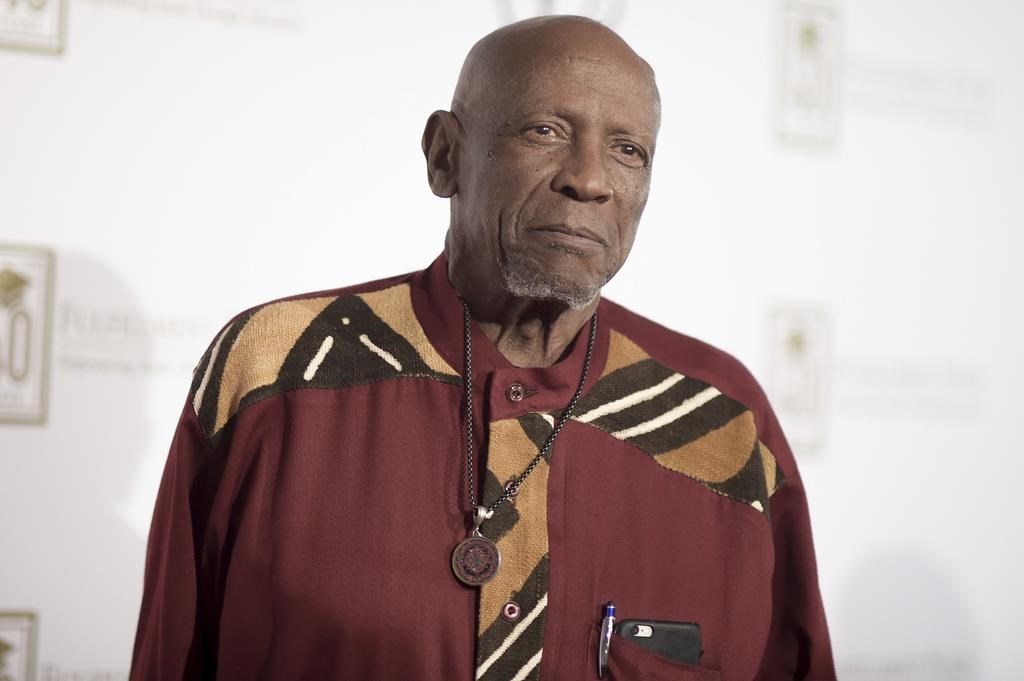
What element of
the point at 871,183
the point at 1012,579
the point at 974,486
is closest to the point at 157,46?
the point at 871,183

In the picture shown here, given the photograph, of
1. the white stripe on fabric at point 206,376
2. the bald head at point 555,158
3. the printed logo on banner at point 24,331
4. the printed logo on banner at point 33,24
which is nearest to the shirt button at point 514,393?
the bald head at point 555,158

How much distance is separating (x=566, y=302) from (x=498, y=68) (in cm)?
29

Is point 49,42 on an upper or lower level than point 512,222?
upper

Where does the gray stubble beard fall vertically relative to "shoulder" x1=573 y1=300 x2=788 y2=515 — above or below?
above

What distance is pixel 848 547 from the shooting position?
8.85ft

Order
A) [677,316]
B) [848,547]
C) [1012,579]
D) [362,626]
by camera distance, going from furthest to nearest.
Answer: [1012,579] < [848,547] < [677,316] < [362,626]

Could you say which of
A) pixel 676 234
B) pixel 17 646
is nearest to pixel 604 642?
pixel 17 646

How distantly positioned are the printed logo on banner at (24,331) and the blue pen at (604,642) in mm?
1180

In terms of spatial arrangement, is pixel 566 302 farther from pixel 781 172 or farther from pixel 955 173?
pixel 955 173

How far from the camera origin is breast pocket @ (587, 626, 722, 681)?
1.36 meters

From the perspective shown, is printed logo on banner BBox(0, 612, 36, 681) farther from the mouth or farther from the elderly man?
the mouth

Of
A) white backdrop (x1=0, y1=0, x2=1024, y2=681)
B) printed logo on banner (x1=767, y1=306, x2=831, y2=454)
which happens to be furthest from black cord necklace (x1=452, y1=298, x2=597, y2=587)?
printed logo on banner (x1=767, y1=306, x2=831, y2=454)

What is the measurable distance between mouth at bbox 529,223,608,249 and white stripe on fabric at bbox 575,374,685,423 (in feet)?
0.74

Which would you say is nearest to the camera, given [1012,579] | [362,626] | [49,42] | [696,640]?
[362,626]
